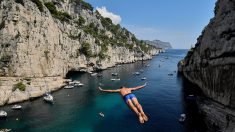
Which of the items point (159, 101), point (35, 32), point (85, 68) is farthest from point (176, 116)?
point (85, 68)

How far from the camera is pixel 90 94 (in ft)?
293

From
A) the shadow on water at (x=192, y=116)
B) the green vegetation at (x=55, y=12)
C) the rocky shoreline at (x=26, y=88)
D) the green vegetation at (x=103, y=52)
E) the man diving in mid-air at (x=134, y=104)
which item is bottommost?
the shadow on water at (x=192, y=116)

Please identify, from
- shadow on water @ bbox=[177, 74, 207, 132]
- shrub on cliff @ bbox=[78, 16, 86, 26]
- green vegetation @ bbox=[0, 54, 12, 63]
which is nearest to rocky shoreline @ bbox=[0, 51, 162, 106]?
green vegetation @ bbox=[0, 54, 12, 63]

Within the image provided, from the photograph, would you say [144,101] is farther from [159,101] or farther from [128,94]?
[128,94]

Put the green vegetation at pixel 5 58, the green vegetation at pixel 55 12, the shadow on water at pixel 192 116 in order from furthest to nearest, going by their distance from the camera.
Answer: the green vegetation at pixel 55 12, the green vegetation at pixel 5 58, the shadow on water at pixel 192 116

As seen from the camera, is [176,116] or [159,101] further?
[159,101]

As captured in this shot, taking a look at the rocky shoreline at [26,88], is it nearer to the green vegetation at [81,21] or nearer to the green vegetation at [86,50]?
the green vegetation at [86,50]

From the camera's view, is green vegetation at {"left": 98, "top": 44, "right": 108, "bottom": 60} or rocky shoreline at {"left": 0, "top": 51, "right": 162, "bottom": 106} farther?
green vegetation at {"left": 98, "top": 44, "right": 108, "bottom": 60}

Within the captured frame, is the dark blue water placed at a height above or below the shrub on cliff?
below

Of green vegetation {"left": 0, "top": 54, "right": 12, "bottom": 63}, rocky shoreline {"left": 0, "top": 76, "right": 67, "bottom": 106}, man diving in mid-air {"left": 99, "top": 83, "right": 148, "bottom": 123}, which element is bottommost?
rocky shoreline {"left": 0, "top": 76, "right": 67, "bottom": 106}

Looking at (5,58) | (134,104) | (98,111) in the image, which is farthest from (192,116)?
(5,58)

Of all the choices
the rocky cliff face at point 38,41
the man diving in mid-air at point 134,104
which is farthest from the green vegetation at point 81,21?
the man diving in mid-air at point 134,104

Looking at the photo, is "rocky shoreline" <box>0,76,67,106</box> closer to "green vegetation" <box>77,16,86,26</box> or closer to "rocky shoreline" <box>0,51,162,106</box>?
"rocky shoreline" <box>0,51,162,106</box>

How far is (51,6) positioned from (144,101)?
3216 inches
